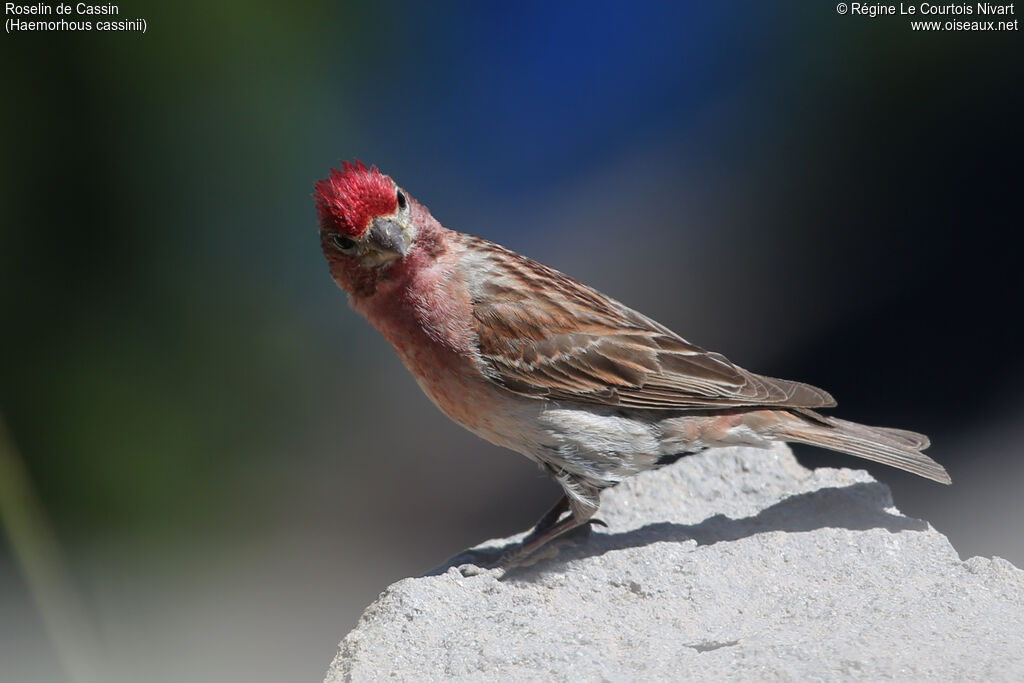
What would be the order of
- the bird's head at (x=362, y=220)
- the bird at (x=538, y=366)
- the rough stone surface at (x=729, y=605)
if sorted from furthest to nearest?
the bird at (x=538, y=366)
the bird's head at (x=362, y=220)
the rough stone surface at (x=729, y=605)

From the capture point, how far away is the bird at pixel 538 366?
4.84m

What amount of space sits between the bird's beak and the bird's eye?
0.10 m

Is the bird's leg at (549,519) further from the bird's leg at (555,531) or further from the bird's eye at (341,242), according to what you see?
the bird's eye at (341,242)

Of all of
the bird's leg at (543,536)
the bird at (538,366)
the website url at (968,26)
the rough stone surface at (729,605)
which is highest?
the website url at (968,26)

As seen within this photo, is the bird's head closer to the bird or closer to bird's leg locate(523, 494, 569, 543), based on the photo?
the bird

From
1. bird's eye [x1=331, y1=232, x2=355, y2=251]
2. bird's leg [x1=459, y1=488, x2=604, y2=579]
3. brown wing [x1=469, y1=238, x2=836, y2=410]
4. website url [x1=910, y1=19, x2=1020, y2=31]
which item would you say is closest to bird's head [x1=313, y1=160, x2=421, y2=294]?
bird's eye [x1=331, y1=232, x2=355, y2=251]

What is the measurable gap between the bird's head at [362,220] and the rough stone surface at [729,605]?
1307 millimetres

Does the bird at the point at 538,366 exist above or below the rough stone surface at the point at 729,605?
above

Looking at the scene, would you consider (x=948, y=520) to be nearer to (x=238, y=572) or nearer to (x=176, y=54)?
(x=238, y=572)

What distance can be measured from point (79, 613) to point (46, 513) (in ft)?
2.01

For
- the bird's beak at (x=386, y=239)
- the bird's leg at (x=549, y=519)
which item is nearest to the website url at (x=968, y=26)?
the bird's leg at (x=549, y=519)

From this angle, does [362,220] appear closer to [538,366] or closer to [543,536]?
[538,366]

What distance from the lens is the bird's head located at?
471 centimetres

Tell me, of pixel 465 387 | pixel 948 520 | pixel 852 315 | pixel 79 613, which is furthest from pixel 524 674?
pixel 852 315
